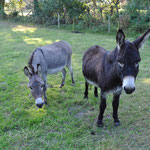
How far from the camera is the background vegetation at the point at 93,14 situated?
12875 millimetres

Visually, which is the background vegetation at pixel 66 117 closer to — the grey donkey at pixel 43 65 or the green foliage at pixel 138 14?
the grey donkey at pixel 43 65

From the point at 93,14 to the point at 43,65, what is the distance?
1365 cm

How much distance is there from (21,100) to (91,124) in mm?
2009

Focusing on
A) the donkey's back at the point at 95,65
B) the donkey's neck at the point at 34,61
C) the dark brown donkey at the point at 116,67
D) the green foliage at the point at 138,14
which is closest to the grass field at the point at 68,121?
Result: the dark brown donkey at the point at 116,67

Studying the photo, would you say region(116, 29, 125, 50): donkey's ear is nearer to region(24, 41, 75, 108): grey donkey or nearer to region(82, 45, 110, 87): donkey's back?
region(82, 45, 110, 87): donkey's back

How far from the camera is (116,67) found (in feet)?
8.89

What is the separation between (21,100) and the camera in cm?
450

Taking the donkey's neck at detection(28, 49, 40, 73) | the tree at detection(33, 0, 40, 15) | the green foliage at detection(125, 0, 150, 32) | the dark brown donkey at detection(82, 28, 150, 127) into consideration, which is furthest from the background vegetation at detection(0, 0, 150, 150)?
the tree at detection(33, 0, 40, 15)

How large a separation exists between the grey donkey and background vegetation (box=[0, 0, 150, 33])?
9068 millimetres

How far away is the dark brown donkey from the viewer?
2.37m

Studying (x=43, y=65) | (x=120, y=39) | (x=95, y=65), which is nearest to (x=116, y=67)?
(x=120, y=39)

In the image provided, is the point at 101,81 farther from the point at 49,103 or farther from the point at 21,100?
the point at 21,100

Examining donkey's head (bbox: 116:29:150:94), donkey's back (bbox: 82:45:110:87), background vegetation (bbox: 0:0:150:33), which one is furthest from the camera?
background vegetation (bbox: 0:0:150:33)

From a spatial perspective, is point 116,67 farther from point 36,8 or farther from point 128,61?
point 36,8
